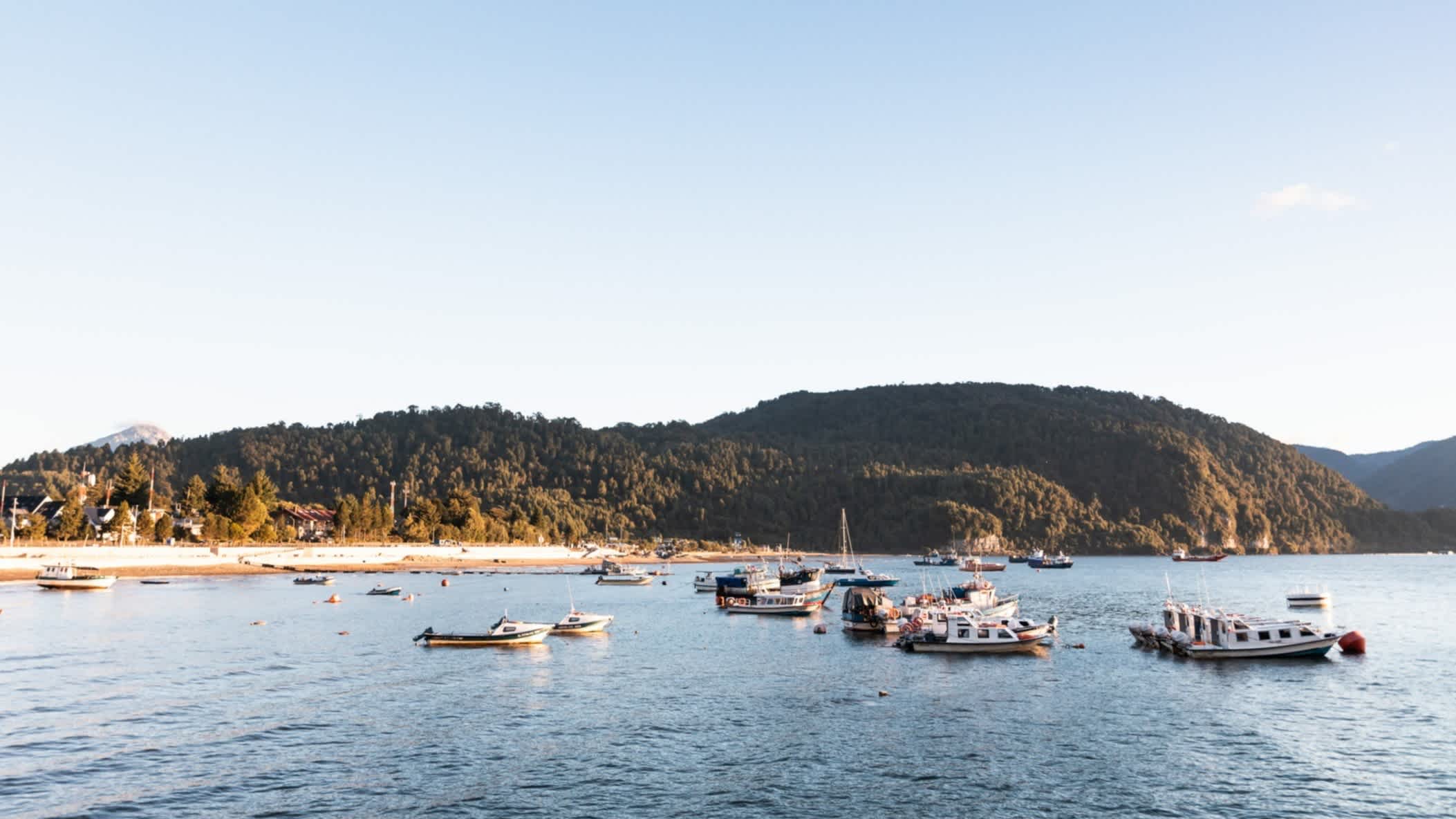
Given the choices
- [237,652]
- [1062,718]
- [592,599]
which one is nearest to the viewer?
[1062,718]

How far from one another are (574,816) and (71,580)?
130919 mm

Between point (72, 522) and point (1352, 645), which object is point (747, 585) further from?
point (72, 522)

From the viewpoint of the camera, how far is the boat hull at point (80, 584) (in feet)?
449

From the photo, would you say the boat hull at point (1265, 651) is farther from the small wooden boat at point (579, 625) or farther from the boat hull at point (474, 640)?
the boat hull at point (474, 640)

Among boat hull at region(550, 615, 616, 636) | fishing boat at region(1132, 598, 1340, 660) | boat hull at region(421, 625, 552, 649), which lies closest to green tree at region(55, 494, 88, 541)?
boat hull at region(421, 625, 552, 649)

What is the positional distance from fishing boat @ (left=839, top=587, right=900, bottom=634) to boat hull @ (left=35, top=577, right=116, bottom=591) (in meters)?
103

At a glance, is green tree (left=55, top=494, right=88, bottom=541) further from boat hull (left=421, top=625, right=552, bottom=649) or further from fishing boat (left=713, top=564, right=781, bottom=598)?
boat hull (left=421, top=625, right=552, bottom=649)

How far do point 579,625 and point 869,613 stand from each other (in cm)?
2860

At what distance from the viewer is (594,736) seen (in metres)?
50.8

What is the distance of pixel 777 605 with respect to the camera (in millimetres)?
124062

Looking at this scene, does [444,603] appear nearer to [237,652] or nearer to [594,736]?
[237,652]

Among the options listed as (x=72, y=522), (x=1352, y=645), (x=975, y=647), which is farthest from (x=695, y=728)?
(x=72, y=522)

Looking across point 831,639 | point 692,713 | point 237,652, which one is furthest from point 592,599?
point 692,713

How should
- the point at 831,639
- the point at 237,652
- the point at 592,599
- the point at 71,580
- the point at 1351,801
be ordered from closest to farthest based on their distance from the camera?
the point at 1351,801 → the point at 237,652 → the point at 831,639 → the point at 71,580 → the point at 592,599
